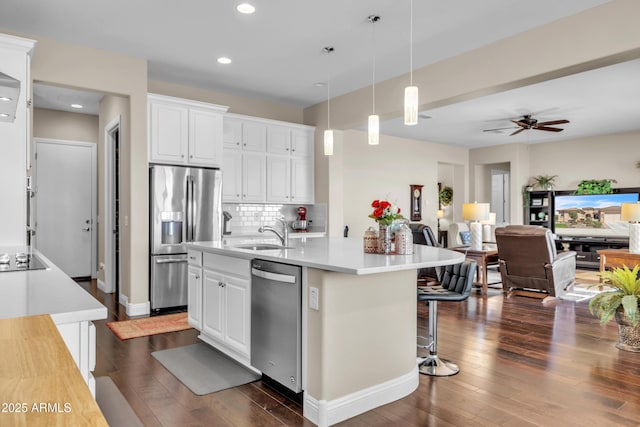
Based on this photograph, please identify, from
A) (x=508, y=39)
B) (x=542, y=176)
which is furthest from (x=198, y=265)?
(x=542, y=176)

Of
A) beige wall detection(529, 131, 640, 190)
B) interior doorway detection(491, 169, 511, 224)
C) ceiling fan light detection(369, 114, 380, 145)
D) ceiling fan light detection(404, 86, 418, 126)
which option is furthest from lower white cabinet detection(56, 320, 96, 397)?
interior doorway detection(491, 169, 511, 224)

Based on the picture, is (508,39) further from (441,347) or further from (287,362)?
(287,362)

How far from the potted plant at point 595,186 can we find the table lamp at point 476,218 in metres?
3.96

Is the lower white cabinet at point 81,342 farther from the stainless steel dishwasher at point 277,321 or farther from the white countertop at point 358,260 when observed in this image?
the stainless steel dishwasher at point 277,321

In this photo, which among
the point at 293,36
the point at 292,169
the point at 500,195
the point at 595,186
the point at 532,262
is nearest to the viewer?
the point at 293,36

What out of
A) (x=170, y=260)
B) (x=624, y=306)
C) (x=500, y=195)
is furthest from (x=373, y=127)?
(x=500, y=195)

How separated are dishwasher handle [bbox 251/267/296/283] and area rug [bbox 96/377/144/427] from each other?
1.12 metres

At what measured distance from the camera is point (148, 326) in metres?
4.20

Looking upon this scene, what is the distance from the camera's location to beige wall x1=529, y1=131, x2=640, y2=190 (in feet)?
27.8

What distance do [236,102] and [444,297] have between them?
4428 millimetres

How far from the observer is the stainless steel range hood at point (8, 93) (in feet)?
5.67

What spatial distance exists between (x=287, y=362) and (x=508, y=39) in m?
3.54

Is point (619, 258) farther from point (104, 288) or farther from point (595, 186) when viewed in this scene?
point (104, 288)

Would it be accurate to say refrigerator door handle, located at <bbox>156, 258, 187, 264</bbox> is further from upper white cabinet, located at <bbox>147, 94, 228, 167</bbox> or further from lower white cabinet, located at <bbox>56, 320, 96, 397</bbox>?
Result: lower white cabinet, located at <bbox>56, 320, 96, 397</bbox>
